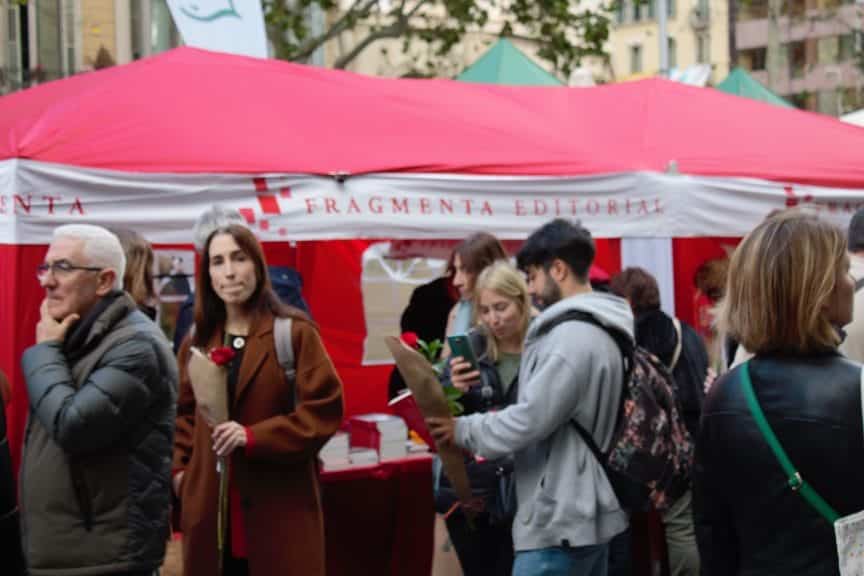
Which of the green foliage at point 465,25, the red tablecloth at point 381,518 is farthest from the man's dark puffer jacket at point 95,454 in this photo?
the green foliage at point 465,25

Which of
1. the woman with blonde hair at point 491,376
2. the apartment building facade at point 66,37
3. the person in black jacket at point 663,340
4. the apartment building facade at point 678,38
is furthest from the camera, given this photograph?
the apartment building facade at point 678,38

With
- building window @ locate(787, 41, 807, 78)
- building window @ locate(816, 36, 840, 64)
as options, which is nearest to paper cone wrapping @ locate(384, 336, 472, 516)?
building window @ locate(816, 36, 840, 64)

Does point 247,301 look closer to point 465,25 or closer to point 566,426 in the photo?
point 566,426

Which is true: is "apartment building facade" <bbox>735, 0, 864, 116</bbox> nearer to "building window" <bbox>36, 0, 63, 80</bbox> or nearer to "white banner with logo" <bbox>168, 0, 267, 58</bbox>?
"building window" <bbox>36, 0, 63, 80</bbox>

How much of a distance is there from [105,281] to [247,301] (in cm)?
65

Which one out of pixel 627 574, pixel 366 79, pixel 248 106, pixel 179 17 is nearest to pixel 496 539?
pixel 627 574

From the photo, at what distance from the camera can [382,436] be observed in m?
5.93

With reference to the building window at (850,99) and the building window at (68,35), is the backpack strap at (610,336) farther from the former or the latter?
the building window at (850,99)

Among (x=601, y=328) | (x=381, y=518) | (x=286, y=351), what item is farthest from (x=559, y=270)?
(x=381, y=518)

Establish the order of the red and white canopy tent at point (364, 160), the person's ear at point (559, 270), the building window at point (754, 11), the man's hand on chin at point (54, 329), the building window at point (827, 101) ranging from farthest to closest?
the building window at point (754, 11) < the building window at point (827, 101) < the red and white canopy tent at point (364, 160) < the person's ear at point (559, 270) < the man's hand on chin at point (54, 329)

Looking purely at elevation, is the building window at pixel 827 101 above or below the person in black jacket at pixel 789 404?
above

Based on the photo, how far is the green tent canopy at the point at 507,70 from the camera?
11117 mm

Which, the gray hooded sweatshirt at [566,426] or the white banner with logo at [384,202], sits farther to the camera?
the white banner with logo at [384,202]

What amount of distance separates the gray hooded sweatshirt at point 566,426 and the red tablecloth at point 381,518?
202 centimetres
